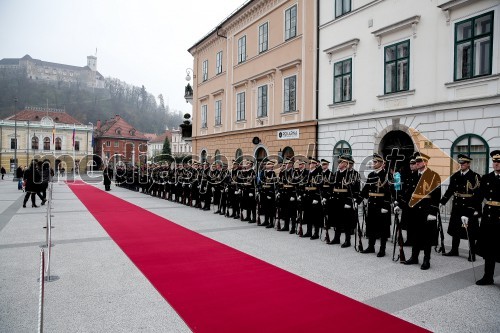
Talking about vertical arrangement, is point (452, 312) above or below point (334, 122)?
below

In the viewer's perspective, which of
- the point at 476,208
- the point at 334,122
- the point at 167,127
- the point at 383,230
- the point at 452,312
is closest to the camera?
the point at 452,312

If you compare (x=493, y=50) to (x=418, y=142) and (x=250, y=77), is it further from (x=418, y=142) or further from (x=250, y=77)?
(x=250, y=77)

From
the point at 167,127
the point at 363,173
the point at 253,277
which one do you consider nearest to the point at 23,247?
the point at 253,277

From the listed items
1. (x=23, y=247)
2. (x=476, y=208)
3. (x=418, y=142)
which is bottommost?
(x=23, y=247)

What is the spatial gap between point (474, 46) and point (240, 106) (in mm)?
14614

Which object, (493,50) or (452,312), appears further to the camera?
(493,50)

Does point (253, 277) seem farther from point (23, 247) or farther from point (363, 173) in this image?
point (363, 173)

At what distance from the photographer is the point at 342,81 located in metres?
A: 16.0

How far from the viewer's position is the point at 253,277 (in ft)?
19.4

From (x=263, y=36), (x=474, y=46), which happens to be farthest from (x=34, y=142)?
(x=474, y=46)

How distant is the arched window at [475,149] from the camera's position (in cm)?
1102

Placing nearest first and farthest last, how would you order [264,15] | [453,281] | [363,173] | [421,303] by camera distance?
[421,303] → [453,281] → [363,173] → [264,15]

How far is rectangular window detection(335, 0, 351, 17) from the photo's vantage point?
15664mm

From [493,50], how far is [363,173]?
603cm
